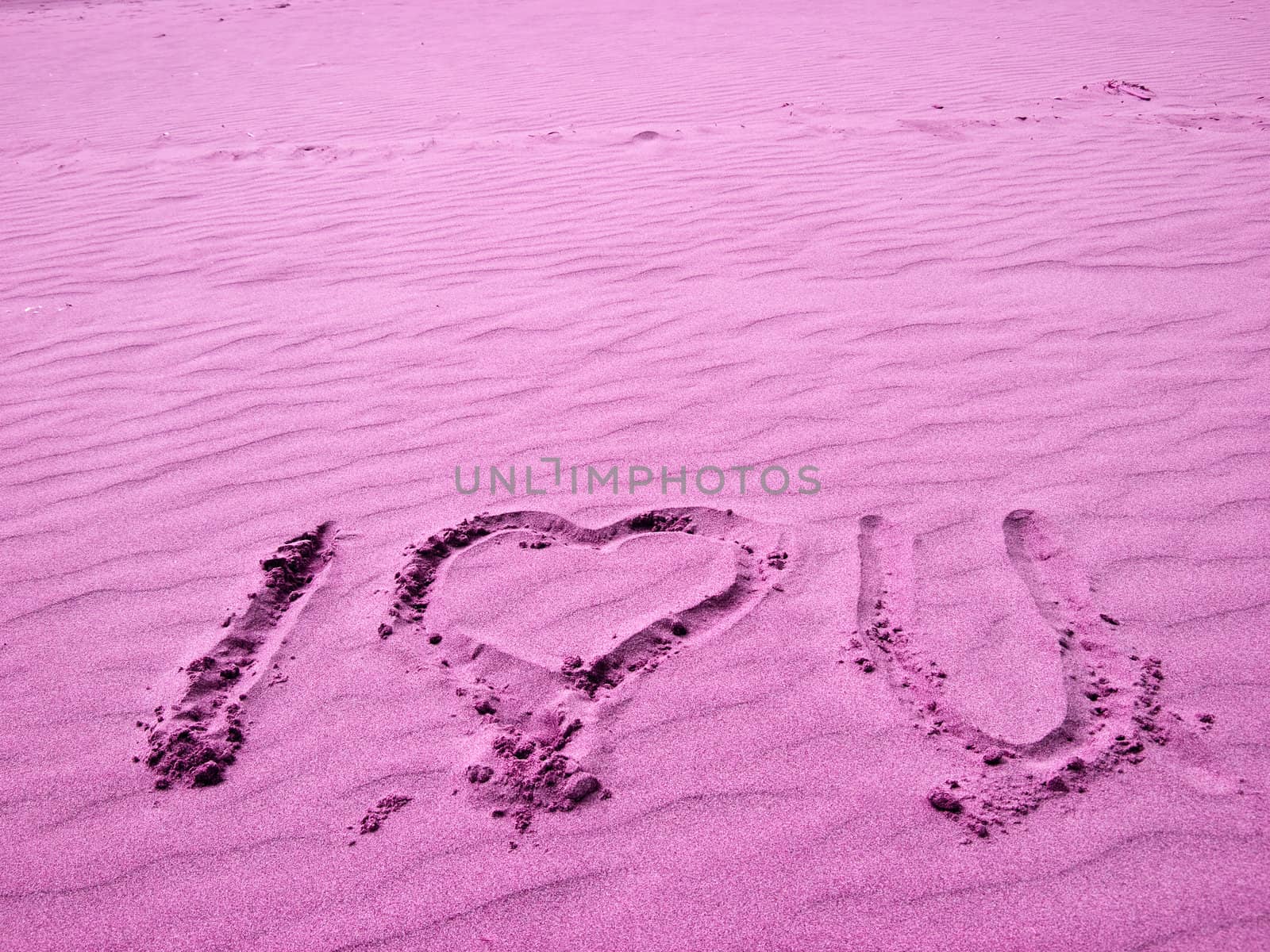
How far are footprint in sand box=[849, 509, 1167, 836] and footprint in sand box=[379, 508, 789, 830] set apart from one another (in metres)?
0.30

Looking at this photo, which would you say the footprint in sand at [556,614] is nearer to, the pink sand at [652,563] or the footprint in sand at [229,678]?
the pink sand at [652,563]

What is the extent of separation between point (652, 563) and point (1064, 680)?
3.22ft

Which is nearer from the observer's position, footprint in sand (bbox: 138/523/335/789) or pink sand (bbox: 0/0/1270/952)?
pink sand (bbox: 0/0/1270/952)

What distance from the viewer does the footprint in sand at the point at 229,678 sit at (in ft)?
5.84

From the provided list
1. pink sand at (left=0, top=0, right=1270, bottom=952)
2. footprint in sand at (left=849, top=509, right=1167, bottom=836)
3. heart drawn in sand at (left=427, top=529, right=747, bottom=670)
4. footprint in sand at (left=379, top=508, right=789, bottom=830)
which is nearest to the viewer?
Result: pink sand at (left=0, top=0, right=1270, bottom=952)

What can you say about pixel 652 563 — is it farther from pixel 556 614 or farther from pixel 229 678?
pixel 229 678

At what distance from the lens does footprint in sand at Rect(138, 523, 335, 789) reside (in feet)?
5.84

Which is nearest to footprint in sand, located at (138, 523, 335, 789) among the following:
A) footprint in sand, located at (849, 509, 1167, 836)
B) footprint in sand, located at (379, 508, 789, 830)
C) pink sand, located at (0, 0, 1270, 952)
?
pink sand, located at (0, 0, 1270, 952)

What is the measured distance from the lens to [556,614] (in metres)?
2.12

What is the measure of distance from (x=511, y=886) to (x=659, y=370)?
198cm

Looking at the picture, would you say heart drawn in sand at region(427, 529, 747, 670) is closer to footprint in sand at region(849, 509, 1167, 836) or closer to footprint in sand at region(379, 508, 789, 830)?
footprint in sand at region(379, 508, 789, 830)

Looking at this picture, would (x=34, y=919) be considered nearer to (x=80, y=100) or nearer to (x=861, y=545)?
(x=861, y=545)

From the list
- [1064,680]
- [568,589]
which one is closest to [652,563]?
[568,589]

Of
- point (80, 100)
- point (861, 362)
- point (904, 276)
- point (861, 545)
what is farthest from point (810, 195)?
point (80, 100)
